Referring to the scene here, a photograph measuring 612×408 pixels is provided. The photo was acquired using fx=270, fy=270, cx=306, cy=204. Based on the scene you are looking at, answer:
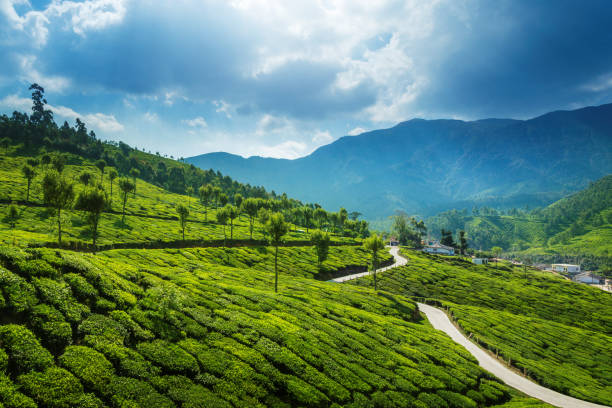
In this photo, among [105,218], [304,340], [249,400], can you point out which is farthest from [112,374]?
[105,218]

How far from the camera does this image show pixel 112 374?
14984 mm

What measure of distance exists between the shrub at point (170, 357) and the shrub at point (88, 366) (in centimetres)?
227

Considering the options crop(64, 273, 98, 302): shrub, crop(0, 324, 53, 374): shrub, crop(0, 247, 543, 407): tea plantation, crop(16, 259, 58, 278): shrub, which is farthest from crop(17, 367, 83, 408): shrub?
crop(16, 259, 58, 278): shrub

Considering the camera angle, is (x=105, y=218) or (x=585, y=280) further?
(x=585, y=280)

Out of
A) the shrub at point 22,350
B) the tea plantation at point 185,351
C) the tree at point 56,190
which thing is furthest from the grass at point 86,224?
the shrub at point 22,350

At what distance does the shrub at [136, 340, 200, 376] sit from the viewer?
17109 millimetres

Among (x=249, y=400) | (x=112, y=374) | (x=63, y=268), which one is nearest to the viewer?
(x=112, y=374)

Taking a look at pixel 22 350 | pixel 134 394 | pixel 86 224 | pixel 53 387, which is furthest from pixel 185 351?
pixel 86 224

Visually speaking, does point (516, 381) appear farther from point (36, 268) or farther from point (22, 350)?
point (36, 268)

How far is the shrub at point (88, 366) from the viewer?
14.1m

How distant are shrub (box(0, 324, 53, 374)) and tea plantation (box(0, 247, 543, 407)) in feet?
0.17

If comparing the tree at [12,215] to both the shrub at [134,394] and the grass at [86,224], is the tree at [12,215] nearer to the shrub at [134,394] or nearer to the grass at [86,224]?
the grass at [86,224]

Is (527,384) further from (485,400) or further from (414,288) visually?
(414,288)

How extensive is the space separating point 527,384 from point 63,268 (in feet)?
165
